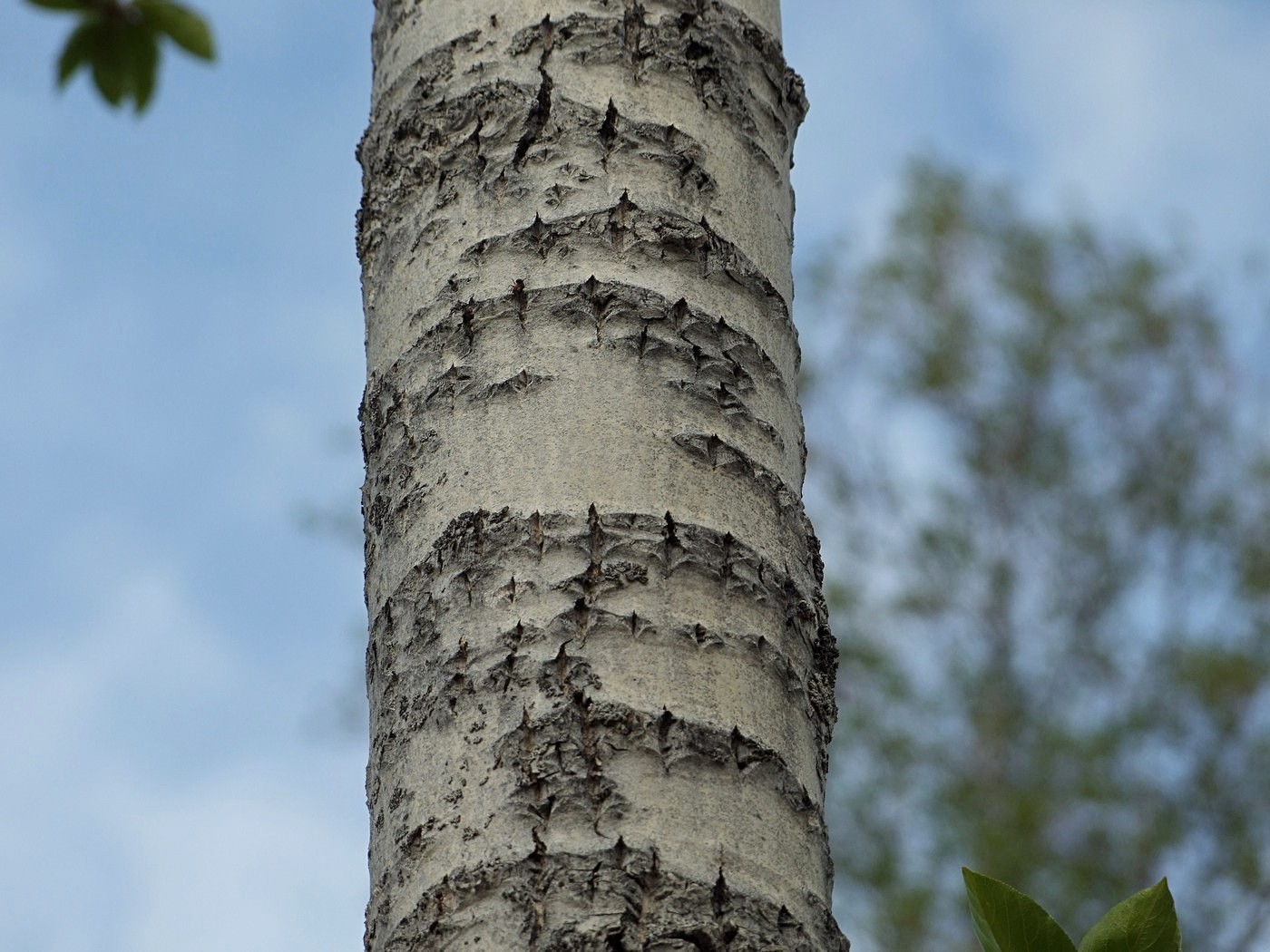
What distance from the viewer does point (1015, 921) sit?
81 centimetres

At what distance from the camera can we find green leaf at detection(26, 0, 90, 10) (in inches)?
30.8

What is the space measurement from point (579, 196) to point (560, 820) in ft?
1.27

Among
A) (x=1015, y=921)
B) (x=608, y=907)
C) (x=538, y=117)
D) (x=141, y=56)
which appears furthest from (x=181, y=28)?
(x=1015, y=921)

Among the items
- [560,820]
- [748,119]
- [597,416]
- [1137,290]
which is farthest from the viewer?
[1137,290]

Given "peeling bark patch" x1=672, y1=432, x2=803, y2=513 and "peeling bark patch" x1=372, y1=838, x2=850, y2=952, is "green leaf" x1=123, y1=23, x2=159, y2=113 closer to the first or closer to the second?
"peeling bark patch" x1=672, y1=432, x2=803, y2=513

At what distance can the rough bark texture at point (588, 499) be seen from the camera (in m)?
0.72

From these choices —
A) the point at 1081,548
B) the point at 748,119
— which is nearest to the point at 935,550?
the point at 1081,548

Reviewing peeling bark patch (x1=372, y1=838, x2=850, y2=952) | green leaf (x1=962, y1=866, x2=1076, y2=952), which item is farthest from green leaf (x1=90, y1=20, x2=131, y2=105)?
green leaf (x1=962, y1=866, x2=1076, y2=952)

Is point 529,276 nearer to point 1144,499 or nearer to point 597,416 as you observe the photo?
point 597,416

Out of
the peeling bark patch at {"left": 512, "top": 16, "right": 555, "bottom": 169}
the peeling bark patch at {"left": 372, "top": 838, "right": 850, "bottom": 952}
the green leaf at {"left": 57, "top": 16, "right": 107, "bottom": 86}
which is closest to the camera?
the peeling bark patch at {"left": 372, "top": 838, "right": 850, "bottom": 952}

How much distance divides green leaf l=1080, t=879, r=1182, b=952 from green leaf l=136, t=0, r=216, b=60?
692 millimetres

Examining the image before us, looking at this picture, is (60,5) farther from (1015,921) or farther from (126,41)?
(1015,921)

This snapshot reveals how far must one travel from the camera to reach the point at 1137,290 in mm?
8734

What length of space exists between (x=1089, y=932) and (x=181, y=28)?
711 mm
